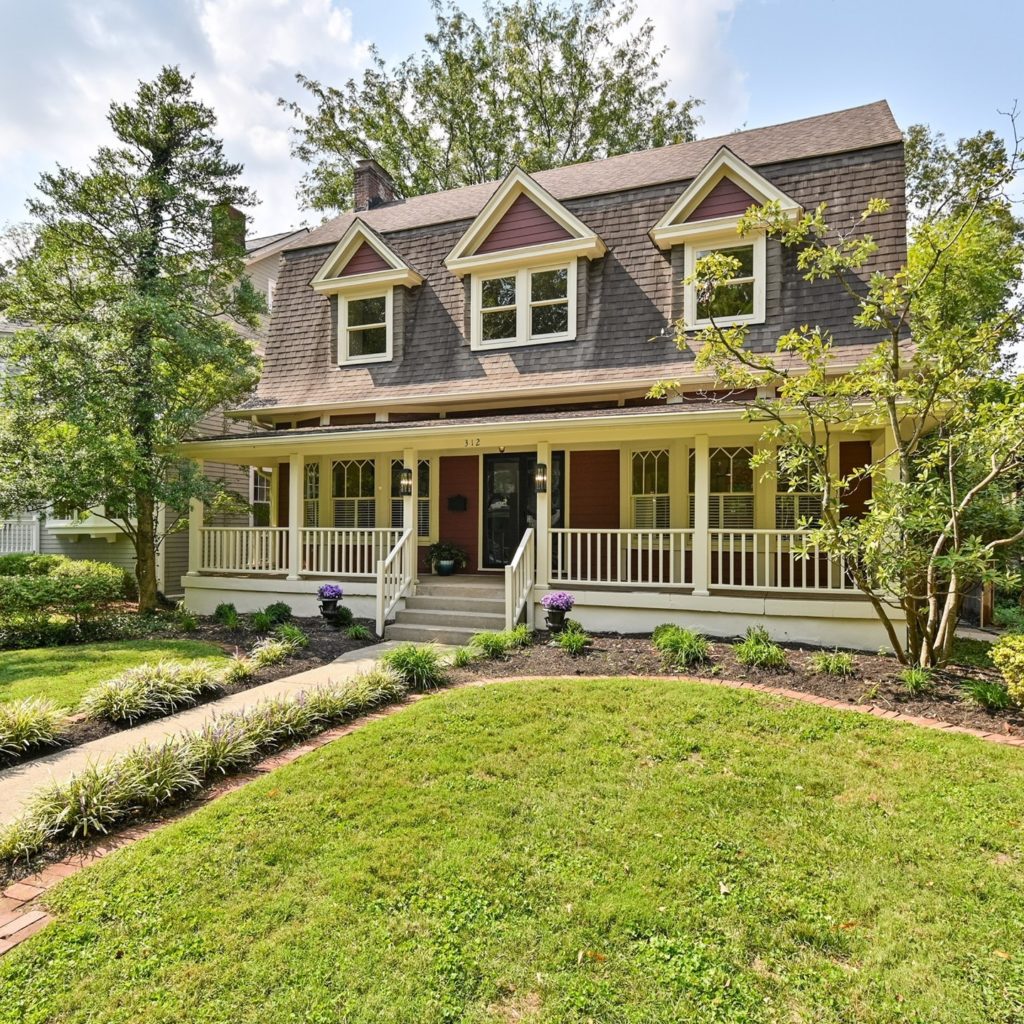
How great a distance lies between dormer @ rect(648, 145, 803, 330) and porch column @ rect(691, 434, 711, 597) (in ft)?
7.99

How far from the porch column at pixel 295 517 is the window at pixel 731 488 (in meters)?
6.79

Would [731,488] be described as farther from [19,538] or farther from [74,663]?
[19,538]

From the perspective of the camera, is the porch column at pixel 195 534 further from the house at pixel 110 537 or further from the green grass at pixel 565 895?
the green grass at pixel 565 895

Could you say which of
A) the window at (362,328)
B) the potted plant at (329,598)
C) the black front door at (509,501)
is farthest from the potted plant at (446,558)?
the window at (362,328)

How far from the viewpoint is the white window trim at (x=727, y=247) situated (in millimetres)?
9477

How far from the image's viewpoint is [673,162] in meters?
11.8

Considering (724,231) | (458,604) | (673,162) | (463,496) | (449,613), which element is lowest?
(449,613)

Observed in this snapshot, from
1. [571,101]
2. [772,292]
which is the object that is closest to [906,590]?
[772,292]

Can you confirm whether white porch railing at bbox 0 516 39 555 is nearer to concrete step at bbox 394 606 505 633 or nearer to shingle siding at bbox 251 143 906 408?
shingle siding at bbox 251 143 906 408

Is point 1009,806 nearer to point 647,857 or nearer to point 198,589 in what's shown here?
point 647,857

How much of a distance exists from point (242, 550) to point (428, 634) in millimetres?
4515

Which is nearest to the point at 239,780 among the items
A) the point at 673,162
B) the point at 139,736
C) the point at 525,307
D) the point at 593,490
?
the point at 139,736

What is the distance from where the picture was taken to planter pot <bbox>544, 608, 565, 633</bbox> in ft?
27.6

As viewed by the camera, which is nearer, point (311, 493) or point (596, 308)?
point (596, 308)
